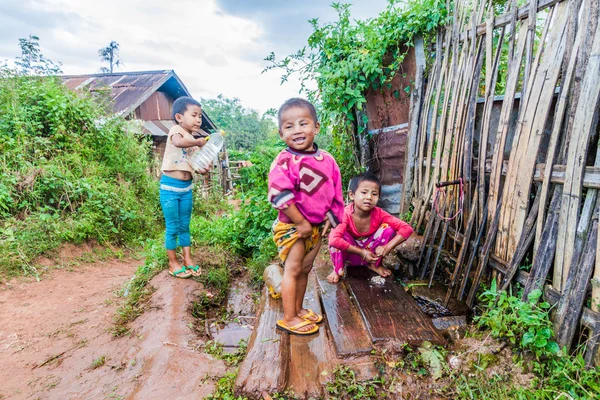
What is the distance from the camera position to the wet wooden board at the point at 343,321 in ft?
6.41

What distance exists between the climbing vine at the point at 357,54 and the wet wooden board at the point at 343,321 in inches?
91.7

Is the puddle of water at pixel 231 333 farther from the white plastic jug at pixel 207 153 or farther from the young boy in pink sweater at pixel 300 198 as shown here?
the white plastic jug at pixel 207 153

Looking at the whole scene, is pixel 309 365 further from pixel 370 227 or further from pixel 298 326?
pixel 370 227

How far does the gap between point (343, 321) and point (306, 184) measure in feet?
3.42

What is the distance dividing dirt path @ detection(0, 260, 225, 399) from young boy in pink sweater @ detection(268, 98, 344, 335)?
671 mm

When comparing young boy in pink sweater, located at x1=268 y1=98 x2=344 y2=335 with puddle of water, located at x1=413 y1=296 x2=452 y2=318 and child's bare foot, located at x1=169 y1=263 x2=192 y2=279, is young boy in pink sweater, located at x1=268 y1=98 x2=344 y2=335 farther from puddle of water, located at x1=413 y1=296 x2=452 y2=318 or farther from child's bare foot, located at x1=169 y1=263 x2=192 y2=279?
child's bare foot, located at x1=169 y1=263 x2=192 y2=279

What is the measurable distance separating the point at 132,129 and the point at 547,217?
9.14 meters

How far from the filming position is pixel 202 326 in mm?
2910

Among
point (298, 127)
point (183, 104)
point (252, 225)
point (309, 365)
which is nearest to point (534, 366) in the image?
point (309, 365)

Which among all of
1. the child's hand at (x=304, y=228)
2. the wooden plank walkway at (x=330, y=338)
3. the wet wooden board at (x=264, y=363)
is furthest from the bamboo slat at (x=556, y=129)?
the wet wooden board at (x=264, y=363)

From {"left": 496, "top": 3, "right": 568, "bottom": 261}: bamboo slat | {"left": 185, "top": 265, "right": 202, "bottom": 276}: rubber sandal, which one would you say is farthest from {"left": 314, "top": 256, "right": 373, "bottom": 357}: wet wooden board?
{"left": 185, "top": 265, "right": 202, "bottom": 276}: rubber sandal

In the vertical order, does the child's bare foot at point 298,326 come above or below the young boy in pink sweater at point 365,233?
below

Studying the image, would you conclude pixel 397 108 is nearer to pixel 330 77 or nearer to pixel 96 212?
pixel 330 77

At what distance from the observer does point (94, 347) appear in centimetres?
269
